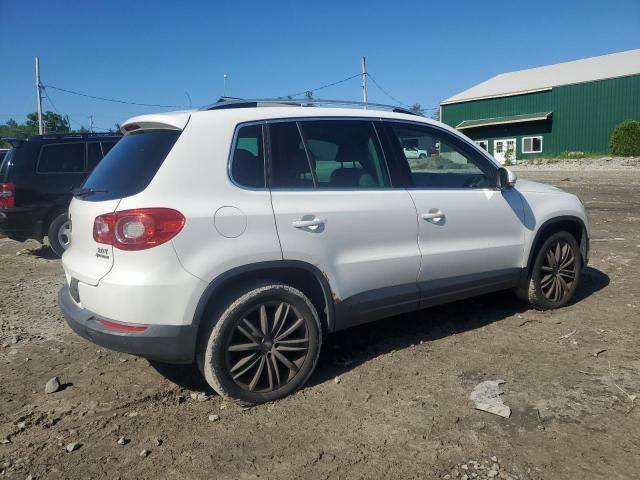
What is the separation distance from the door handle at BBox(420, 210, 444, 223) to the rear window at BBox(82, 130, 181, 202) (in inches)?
72.7

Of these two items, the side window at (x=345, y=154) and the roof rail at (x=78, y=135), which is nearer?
the side window at (x=345, y=154)

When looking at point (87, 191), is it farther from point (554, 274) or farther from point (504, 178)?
point (554, 274)

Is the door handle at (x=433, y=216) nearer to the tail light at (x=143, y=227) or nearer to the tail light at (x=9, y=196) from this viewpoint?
the tail light at (x=143, y=227)

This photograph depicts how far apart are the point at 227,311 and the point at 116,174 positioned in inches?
43.9

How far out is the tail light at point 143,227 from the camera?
2.92m

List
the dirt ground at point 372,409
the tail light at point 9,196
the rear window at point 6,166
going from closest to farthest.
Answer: the dirt ground at point 372,409
the tail light at point 9,196
the rear window at point 6,166

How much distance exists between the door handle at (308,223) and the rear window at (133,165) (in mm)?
877

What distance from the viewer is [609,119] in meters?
35.0

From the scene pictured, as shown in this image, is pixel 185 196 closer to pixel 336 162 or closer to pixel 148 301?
pixel 148 301

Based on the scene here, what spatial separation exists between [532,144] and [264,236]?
4034 centimetres

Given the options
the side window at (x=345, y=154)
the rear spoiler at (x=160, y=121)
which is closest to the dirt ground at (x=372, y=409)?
the side window at (x=345, y=154)

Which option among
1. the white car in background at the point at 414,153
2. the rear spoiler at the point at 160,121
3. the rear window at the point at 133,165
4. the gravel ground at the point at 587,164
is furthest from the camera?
the gravel ground at the point at 587,164

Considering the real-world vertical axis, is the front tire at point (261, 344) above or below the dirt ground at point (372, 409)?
above

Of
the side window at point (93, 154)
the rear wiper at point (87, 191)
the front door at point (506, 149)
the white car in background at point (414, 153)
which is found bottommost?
the front door at point (506, 149)
